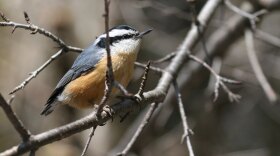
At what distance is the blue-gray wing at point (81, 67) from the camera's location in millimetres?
3406

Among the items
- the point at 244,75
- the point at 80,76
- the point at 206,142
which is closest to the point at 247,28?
the point at 244,75

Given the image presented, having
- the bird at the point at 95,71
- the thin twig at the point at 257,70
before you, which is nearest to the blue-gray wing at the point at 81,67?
the bird at the point at 95,71

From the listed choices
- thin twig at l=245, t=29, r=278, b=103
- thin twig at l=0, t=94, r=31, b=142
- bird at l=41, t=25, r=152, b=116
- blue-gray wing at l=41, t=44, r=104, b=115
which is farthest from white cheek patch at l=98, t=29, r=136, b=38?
thin twig at l=0, t=94, r=31, b=142

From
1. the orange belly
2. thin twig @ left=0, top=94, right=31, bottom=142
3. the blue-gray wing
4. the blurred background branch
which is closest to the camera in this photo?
thin twig @ left=0, top=94, right=31, bottom=142

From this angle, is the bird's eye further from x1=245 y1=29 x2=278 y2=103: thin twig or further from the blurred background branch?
the blurred background branch

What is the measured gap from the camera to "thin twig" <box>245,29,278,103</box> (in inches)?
135

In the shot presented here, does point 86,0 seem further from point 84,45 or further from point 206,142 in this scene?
point 206,142

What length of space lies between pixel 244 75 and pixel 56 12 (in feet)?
6.48

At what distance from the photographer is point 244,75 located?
4648 mm

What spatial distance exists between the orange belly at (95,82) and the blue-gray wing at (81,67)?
47 mm

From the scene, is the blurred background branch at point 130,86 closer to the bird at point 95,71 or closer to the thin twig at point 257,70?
the thin twig at point 257,70

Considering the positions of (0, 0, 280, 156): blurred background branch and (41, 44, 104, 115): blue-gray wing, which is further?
(0, 0, 280, 156): blurred background branch

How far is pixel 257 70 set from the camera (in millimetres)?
3781

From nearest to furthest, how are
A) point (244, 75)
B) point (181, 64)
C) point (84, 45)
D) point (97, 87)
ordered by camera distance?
point (97, 87), point (181, 64), point (244, 75), point (84, 45)
